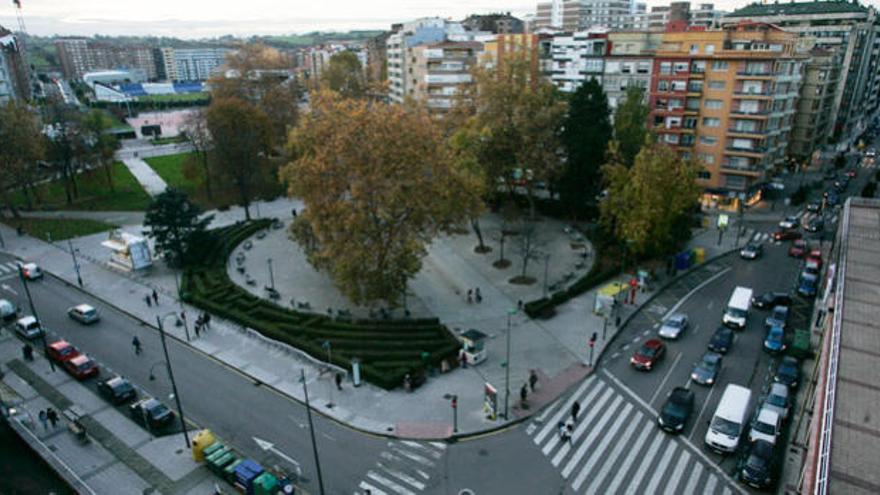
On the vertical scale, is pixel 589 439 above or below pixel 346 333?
below

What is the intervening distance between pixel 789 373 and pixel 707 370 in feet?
15.3

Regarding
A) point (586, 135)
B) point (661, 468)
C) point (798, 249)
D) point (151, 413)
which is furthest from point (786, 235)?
point (151, 413)

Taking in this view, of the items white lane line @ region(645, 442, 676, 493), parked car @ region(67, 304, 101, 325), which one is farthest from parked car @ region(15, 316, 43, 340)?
white lane line @ region(645, 442, 676, 493)

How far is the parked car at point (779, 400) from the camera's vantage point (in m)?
30.5

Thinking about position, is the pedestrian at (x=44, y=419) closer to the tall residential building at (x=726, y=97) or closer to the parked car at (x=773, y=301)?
the parked car at (x=773, y=301)

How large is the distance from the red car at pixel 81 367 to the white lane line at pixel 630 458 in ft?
110

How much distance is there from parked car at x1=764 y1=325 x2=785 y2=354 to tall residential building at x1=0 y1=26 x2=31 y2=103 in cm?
11991

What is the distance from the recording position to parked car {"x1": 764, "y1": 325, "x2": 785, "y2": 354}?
37562 millimetres

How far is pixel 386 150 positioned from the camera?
128ft

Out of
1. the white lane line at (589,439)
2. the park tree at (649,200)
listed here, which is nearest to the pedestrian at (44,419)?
the white lane line at (589,439)

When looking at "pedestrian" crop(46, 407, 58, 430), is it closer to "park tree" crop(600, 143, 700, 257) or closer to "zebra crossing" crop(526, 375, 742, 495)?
"zebra crossing" crop(526, 375, 742, 495)

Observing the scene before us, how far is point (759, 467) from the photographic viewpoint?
2594 cm

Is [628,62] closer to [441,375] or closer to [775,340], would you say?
[775,340]

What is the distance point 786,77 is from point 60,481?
278 feet
